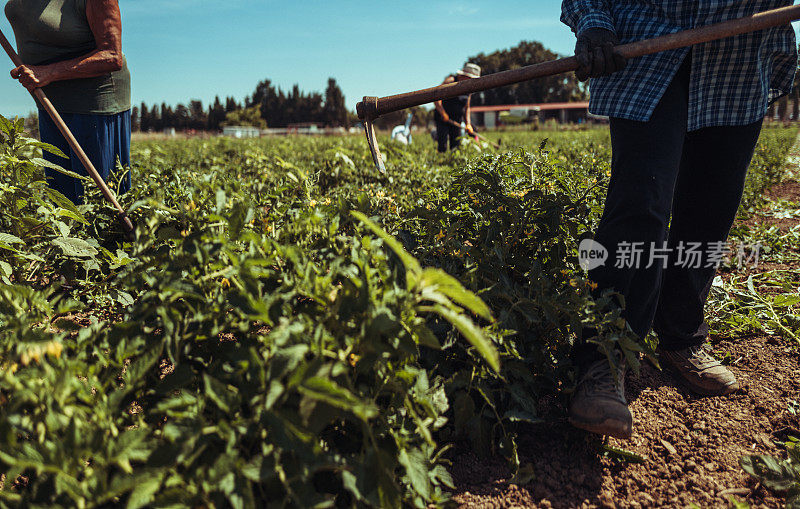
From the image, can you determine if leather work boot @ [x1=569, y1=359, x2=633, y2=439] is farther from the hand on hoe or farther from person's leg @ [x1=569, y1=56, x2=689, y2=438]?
the hand on hoe

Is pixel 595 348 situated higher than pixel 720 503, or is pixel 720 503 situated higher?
pixel 595 348

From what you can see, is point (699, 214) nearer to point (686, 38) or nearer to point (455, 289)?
point (686, 38)

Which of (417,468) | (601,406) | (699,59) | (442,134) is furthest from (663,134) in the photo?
(442,134)

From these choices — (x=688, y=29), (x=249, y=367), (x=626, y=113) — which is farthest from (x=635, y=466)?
(x=688, y=29)

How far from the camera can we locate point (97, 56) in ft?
8.75

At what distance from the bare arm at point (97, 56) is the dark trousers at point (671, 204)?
255 cm

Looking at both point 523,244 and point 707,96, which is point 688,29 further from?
point 523,244

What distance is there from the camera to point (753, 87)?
75.9 inches

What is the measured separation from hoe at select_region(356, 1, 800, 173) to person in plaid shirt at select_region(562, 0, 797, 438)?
7 cm

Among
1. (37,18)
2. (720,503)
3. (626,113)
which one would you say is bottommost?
(720,503)

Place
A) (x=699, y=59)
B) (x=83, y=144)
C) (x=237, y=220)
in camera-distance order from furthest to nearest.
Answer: (x=83, y=144)
(x=699, y=59)
(x=237, y=220)

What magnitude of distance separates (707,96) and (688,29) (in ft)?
0.85

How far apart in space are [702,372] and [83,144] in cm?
332

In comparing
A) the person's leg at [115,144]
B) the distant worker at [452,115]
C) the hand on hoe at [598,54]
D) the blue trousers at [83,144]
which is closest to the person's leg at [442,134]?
the distant worker at [452,115]
